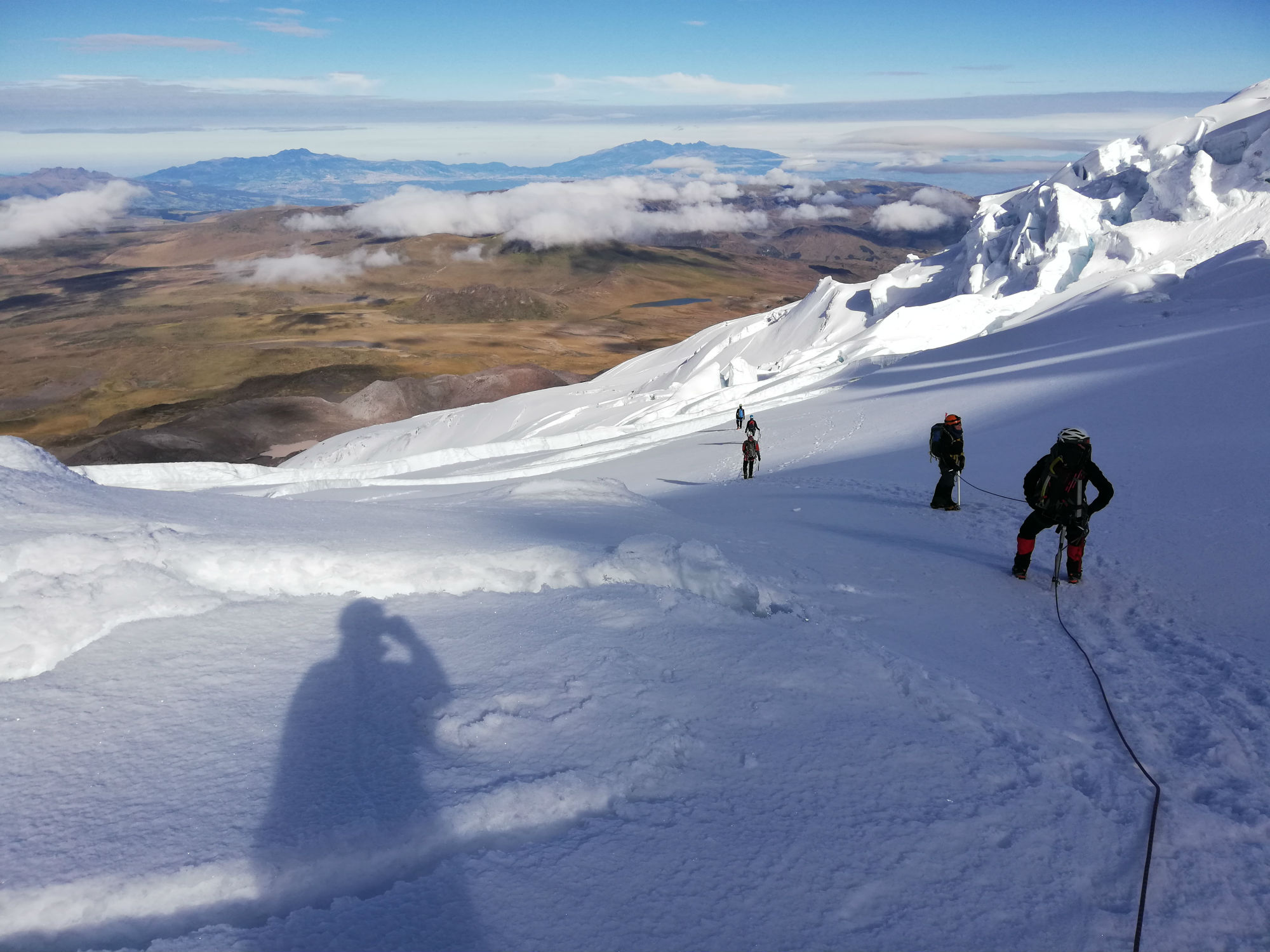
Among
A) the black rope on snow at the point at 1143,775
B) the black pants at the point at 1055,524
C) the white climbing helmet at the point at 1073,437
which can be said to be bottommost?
the black rope on snow at the point at 1143,775

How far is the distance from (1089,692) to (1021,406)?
1270 centimetres

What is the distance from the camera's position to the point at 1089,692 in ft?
17.5

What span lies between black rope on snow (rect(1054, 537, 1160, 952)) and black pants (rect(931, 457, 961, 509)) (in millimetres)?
3222

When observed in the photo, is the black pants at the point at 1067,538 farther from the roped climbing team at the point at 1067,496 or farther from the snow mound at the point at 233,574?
the snow mound at the point at 233,574

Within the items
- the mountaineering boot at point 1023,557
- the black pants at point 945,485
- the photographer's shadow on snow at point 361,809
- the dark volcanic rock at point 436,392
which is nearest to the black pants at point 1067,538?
the mountaineering boot at point 1023,557

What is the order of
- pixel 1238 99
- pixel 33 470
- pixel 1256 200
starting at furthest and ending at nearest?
pixel 1238 99
pixel 1256 200
pixel 33 470

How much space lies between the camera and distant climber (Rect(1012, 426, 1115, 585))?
7.00 meters

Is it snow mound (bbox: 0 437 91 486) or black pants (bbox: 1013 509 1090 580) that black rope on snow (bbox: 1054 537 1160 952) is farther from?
snow mound (bbox: 0 437 91 486)

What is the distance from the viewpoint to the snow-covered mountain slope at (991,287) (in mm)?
37781

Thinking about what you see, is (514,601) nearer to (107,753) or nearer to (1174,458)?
(107,753)

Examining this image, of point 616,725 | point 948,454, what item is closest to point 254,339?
point 948,454

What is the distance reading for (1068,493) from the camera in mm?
7105

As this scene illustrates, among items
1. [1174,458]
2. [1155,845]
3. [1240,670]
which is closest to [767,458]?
[1174,458]

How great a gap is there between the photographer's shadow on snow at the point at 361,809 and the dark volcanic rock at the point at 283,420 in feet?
181
